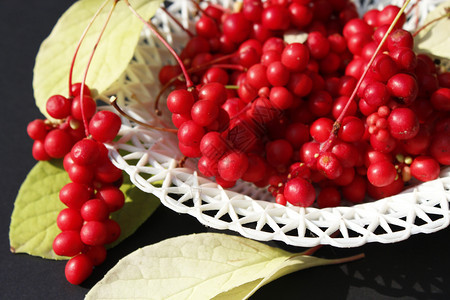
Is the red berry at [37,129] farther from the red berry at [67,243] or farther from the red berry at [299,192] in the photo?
the red berry at [299,192]

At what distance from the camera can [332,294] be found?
0.45 metres

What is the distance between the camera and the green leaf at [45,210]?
0.47 m

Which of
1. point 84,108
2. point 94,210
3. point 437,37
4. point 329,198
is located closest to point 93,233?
point 94,210

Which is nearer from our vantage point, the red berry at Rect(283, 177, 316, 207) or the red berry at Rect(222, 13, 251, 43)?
the red berry at Rect(283, 177, 316, 207)

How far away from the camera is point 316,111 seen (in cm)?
45

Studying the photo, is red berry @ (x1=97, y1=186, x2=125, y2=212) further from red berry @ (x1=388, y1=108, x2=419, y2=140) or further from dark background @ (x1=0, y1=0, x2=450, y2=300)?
red berry @ (x1=388, y1=108, x2=419, y2=140)

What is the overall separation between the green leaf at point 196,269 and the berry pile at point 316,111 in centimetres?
6

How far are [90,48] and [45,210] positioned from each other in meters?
0.20

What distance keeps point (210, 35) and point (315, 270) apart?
32 centimetres

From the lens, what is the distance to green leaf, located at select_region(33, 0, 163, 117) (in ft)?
1.56

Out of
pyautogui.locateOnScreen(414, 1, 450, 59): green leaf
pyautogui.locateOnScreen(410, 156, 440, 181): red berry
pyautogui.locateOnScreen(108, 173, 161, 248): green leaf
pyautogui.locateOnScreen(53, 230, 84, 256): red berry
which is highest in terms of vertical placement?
pyautogui.locateOnScreen(414, 1, 450, 59): green leaf

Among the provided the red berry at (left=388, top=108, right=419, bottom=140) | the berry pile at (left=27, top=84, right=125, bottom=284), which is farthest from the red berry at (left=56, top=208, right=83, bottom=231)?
the red berry at (left=388, top=108, right=419, bottom=140)

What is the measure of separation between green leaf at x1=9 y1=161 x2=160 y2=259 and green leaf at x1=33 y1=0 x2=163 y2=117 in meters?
0.08

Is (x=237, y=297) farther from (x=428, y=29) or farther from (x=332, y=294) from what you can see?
(x=428, y=29)
